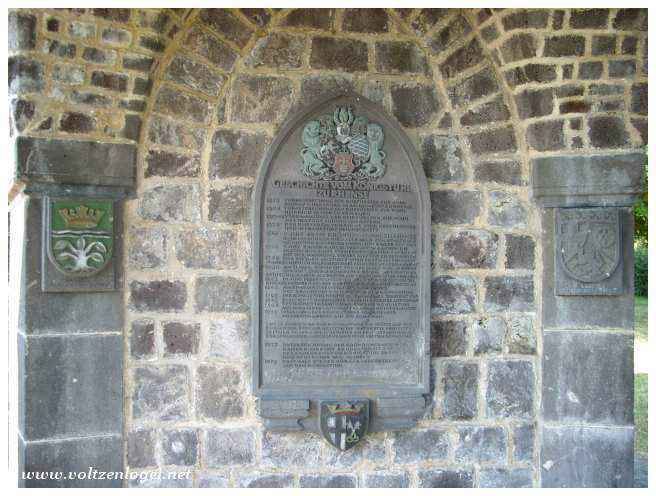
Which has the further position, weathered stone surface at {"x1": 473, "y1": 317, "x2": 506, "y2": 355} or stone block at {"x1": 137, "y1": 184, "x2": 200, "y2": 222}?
weathered stone surface at {"x1": 473, "y1": 317, "x2": 506, "y2": 355}

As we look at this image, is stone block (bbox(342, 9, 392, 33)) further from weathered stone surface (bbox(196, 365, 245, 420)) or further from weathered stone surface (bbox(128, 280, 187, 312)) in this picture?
weathered stone surface (bbox(196, 365, 245, 420))

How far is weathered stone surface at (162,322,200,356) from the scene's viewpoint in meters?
3.31

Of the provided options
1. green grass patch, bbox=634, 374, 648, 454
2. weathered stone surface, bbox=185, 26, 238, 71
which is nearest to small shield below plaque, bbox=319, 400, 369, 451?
weathered stone surface, bbox=185, 26, 238, 71

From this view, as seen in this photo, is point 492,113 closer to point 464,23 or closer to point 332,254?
point 464,23

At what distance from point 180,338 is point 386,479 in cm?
146

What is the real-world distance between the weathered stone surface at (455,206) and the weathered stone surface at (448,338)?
24.0 inches

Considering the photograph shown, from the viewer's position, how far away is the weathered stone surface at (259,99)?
3.36 metres

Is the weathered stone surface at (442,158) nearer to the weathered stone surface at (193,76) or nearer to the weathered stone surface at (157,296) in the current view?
the weathered stone surface at (193,76)

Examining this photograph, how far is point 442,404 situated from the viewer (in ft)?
11.4

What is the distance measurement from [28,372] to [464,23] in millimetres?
3080

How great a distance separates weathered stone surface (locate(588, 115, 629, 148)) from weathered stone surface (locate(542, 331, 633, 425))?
109 cm

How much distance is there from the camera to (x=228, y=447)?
335cm

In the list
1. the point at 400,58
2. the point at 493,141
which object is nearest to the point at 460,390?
the point at 493,141

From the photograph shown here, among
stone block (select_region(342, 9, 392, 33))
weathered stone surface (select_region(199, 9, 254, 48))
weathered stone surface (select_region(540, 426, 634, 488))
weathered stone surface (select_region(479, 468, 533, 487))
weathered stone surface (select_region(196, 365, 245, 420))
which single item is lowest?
weathered stone surface (select_region(479, 468, 533, 487))
